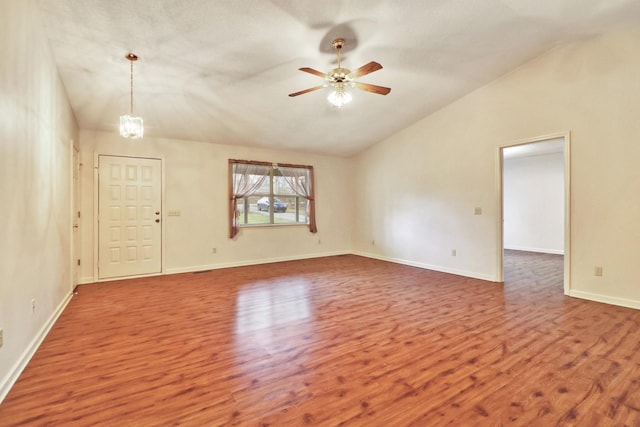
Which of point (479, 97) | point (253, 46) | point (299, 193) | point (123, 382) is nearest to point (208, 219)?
point (299, 193)

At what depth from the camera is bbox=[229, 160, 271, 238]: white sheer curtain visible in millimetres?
6012

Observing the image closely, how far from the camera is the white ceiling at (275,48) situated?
283 cm

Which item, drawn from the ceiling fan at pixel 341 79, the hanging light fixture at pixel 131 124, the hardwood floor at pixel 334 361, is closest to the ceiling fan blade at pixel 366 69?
the ceiling fan at pixel 341 79

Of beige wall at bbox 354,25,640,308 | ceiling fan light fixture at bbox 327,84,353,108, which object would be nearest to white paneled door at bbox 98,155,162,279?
ceiling fan light fixture at bbox 327,84,353,108

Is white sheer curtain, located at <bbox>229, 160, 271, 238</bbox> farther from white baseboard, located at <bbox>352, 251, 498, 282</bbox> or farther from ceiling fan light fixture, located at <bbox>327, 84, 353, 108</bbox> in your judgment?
ceiling fan light fixture, located at <bbox>327, 84, 353, 108</bbox>

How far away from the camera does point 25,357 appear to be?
229 centimetres

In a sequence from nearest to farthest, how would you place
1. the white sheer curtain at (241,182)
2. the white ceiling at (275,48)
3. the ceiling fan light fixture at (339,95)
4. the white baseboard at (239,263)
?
the white ceiling at (275,48) < the ceiling fan light fixture at (339,95) < the white baseboard at (239,263) < the white sheer curtain at (241,182)

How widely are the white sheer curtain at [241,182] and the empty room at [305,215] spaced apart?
46 mm

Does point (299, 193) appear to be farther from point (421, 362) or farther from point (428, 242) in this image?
point (421, 362)

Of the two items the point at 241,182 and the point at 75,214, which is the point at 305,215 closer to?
the point at 241,182

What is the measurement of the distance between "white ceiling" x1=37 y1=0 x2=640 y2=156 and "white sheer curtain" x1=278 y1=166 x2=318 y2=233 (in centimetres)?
177

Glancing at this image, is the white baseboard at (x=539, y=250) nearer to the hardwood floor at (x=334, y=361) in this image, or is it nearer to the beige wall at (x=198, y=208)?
the hardwood floor at (x=334, y=361)

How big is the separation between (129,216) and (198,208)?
111 centimetres

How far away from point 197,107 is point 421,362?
4375mm
